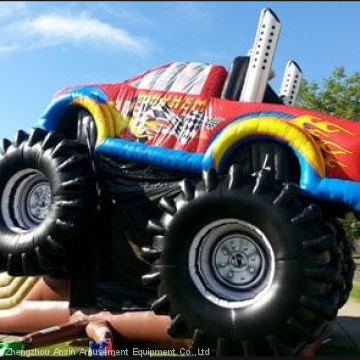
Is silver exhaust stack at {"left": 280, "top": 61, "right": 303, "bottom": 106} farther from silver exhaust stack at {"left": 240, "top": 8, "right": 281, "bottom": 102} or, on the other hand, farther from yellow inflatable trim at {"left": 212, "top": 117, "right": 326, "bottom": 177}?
yellow inflatable trim at {"left": 212, "top": 117, "right": 326, "bottom": 177}

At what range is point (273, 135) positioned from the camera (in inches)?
181

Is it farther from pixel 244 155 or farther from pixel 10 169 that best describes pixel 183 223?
pixel 10 169

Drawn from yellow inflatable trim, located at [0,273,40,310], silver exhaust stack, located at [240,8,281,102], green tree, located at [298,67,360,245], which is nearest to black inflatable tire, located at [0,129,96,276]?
yellow inflatable trim, located at [0,273,40,310]

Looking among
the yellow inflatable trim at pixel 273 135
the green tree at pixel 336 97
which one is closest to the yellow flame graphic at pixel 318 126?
the yellow inflatable trim at pixel 273 135

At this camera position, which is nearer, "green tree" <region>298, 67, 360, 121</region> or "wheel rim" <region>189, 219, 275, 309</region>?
"wheel rim" <region>189, 219, 275, 309</region>

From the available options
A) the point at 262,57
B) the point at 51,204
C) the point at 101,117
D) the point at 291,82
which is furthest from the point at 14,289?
the point at 291,82

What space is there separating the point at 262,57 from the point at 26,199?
2.96 metres

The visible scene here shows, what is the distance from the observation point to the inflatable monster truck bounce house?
3969 mm

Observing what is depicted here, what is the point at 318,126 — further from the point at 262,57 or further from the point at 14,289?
the point at 14,289

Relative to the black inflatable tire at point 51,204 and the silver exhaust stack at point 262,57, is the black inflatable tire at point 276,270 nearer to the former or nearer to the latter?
the black inflatable tire at point 51,204

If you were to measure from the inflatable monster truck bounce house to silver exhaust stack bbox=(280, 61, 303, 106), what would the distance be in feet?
0.05

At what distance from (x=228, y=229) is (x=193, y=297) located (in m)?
0.62

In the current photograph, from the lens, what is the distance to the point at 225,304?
4141 mm

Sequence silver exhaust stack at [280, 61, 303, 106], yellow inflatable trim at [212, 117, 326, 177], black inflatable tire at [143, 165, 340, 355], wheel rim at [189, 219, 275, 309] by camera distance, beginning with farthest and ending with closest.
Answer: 1. silver exhaust stack at [280, 61, 303, 106]
2. yellow inflatable trim at [212, 117, 326, 177]
3. wheel rim at [189, 219, 275, 309]
4. black inflatable tire at [143, 165, 340, 355]
